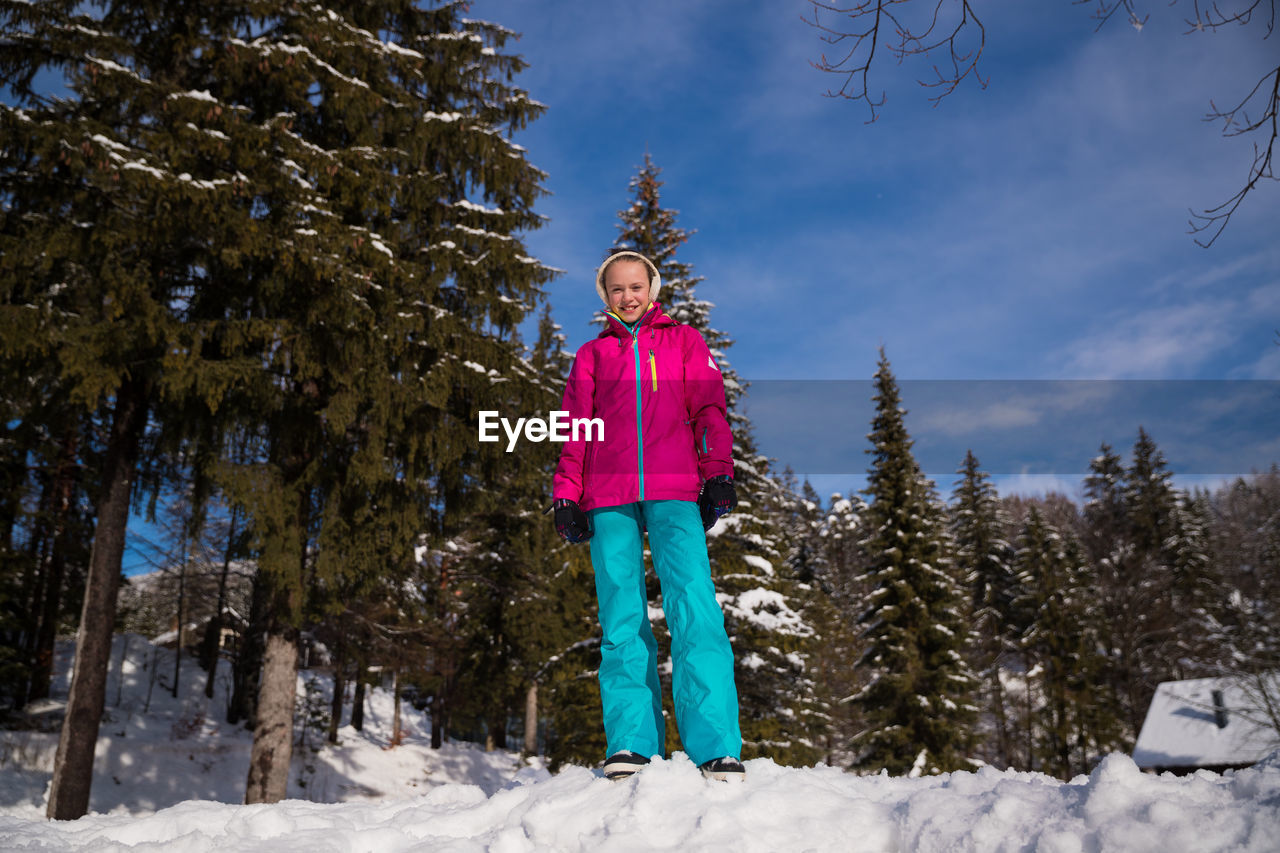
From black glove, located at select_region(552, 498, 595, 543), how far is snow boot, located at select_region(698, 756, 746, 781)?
3.55 ft

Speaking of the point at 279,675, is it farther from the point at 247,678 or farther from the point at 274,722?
the point at 247,678

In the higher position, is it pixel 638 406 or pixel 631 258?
pixel 631 258

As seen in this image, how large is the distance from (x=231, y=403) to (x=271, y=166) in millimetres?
2917

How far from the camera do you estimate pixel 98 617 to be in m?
8.84

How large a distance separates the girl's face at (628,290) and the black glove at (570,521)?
99 centimetres

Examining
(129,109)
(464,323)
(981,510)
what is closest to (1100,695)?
(981,510)

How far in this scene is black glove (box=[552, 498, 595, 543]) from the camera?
3.44 m

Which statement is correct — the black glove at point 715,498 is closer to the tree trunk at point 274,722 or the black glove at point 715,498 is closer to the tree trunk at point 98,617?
the tree trunk at point 274,722

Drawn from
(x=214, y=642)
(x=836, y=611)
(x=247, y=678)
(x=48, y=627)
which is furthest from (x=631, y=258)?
(x=836, y=611)

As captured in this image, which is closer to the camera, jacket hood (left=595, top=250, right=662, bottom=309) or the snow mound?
the snow mound

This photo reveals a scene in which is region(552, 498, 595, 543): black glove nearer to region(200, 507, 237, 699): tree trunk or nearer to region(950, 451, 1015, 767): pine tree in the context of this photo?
region(200, 507, 237, 699): tree trunk

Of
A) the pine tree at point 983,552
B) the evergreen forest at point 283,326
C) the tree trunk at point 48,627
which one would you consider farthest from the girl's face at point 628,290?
the pine tree at point 983,552

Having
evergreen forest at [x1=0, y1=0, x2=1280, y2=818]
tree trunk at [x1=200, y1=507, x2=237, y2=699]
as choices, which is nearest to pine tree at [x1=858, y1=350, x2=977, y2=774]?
evergreen forest at [x1=0, y1=0, x2=1280, y2=818]

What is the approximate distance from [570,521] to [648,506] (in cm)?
37
